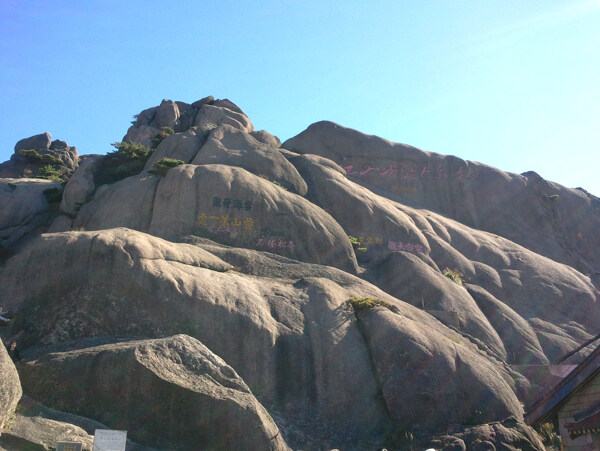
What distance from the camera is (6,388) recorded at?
13.2 meters

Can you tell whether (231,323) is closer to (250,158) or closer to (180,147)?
(250,158)

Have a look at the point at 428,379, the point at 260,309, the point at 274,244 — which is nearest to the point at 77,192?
the point at 274,244

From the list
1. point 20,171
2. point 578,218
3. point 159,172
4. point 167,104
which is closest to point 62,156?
point 20,171

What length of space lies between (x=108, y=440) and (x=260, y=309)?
35.7 ft

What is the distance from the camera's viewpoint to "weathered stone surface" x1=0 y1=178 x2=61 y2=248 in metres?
37.8

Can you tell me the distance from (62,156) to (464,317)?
42.8 m

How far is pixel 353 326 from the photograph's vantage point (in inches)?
939

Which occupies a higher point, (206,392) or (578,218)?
(578,218)

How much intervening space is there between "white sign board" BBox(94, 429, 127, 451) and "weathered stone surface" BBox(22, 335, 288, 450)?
4.08 meters

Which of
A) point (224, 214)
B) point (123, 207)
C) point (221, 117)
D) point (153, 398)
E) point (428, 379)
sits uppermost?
point (221, 117)

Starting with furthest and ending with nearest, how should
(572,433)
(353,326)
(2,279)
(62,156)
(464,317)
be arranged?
(62,156)
(464,317)
(353,326)
(2,279)
(572,433)

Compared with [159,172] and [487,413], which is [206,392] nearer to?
[487,413]

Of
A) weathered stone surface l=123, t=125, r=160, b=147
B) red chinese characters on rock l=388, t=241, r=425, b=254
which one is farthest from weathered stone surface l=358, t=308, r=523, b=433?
weathered stone surface l=123, t=125, r=160, b=147

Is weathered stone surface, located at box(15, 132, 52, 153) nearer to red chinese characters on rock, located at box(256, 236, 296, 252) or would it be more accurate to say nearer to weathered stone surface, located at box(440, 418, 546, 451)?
red chinese characters on rock, located at box(256, 236, 296, 252)
